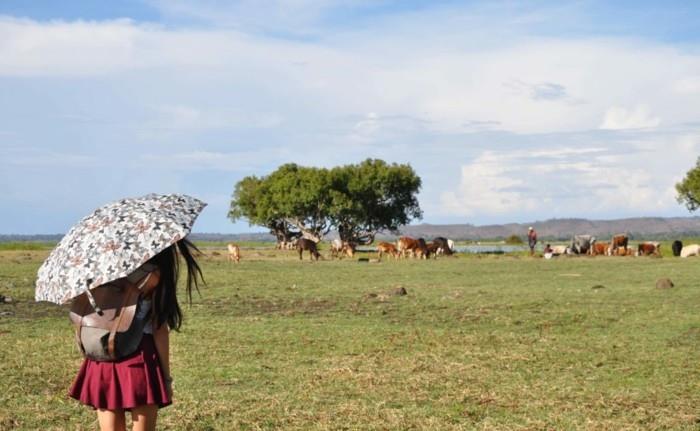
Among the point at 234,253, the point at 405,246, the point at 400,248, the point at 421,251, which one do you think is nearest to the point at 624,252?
the point at 421,251

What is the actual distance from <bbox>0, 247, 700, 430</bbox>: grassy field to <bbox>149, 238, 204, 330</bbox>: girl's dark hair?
3288 millimetres

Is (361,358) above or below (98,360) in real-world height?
below

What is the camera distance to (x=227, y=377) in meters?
11.1

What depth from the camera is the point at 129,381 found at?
5309 mm

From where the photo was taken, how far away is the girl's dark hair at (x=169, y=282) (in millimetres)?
5363

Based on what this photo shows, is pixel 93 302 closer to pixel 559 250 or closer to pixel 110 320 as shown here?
pixel 110 320

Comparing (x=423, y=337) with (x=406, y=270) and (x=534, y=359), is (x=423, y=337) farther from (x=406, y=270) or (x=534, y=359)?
(x=406, y=270)

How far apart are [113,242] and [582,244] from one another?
181 feet

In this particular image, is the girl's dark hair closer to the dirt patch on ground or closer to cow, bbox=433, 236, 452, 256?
the dirt patch on ground

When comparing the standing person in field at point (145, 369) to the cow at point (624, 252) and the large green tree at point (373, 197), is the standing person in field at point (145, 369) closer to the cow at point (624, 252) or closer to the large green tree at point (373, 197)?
the cow at point (624, 252)

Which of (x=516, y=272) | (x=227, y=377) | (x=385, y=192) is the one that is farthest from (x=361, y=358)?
(x=385, y=192)

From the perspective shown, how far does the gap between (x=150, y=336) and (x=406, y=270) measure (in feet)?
102

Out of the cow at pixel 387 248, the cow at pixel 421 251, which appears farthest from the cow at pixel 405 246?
the cow at pixel 387 248

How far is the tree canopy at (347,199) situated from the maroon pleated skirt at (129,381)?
65.3 metres
